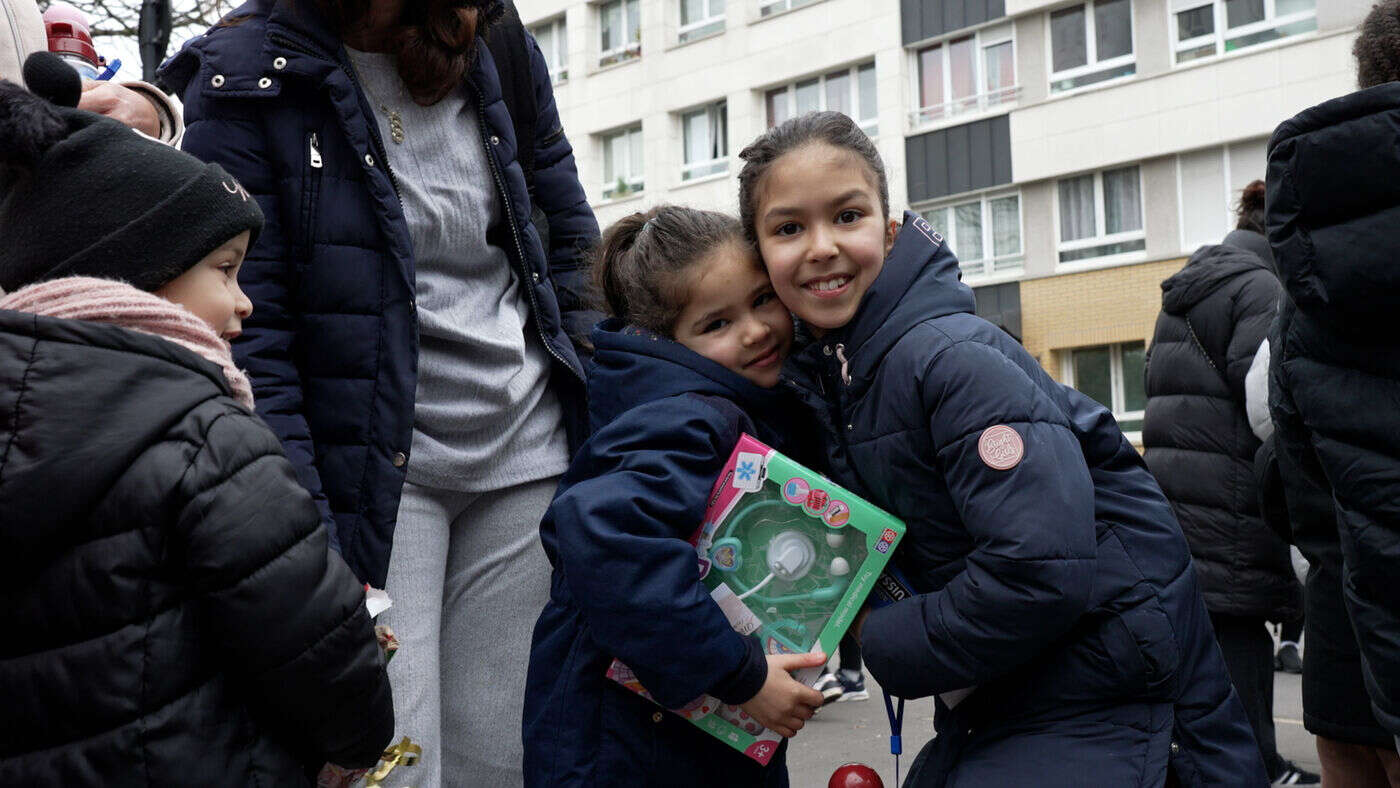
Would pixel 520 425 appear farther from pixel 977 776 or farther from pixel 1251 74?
pixel 1251 74

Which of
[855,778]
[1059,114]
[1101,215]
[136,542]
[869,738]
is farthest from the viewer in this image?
[1059,114]

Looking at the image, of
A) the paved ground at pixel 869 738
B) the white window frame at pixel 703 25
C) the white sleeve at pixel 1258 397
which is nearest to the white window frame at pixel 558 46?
the white window frame at pixel 703 25

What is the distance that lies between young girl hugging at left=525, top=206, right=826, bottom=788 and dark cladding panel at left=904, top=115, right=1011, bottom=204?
1962 centimetres

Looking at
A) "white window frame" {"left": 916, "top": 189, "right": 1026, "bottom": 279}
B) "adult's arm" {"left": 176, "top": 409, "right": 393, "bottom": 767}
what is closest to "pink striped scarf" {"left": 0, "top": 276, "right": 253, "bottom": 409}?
"adult's arm" {"left": 176, "top": 409, "right": 393, "bottom": 767}

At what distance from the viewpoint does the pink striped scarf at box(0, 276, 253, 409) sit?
1.76m

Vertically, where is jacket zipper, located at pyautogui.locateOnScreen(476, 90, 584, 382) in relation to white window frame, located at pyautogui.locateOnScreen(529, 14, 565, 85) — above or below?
below

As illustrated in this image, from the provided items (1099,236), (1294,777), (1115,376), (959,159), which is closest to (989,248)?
(959,159)

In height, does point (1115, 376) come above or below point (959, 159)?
below

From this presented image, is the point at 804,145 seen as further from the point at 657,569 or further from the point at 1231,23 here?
the point at 1231,23

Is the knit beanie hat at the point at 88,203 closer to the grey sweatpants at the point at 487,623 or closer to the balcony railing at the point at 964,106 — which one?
the grey sweatpants at the point at 487,623

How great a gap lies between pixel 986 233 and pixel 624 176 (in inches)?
→ 332

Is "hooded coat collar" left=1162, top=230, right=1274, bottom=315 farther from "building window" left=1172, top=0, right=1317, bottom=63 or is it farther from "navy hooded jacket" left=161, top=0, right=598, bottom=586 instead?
"building window" left=1172, top=0, right=1317, bottom=63

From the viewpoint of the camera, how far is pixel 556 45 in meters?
28.4

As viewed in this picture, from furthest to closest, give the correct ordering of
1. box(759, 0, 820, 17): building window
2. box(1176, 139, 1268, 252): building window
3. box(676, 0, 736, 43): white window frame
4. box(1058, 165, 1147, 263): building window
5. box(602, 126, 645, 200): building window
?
box(602, 126, 645, 200): building window < box(676, 0, 736, 43): white window frame < box(759, 0, 820, 17): building window < box(1058, 165, 1147, 263): building window < box(1176, 139, 1268, 252): building window
